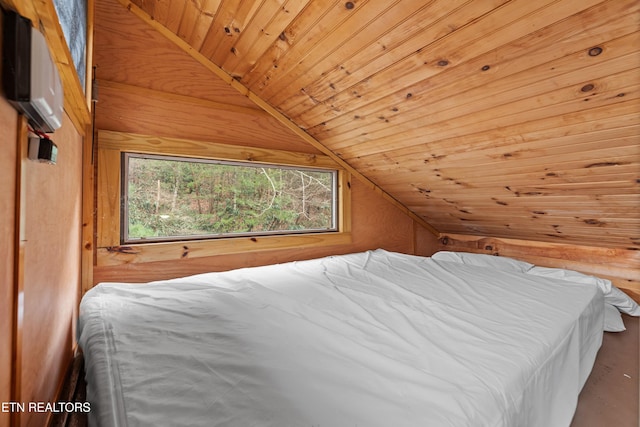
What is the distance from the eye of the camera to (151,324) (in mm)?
1071

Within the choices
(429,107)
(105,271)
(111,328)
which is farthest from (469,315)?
(105,271)

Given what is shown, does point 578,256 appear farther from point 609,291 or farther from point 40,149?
point 40,149

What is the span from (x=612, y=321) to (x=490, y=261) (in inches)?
31.4

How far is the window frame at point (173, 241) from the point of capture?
168 centimetres

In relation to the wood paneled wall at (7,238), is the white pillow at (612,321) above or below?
below

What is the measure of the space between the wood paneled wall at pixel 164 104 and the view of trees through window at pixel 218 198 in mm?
199

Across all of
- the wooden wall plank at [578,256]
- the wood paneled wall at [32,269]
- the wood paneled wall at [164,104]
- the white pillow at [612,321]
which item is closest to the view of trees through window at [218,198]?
the wood paneled wall at [164,104]

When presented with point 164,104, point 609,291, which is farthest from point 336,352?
point 609,291

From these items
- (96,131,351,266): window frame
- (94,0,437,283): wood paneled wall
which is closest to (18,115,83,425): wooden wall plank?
(96,131,351,266): window frame

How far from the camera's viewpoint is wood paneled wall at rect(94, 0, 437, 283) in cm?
171

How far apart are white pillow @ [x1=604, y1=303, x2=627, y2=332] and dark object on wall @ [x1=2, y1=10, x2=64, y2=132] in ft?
9.85

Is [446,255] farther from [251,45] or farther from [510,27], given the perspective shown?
[251,45]

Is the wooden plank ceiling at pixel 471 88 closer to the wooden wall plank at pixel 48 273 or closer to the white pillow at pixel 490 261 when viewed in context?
the white pillow at pixel 490 261

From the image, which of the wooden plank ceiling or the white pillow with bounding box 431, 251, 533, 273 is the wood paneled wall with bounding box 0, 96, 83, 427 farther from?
the white pillow with bounding box 431, 251, 533, 273
